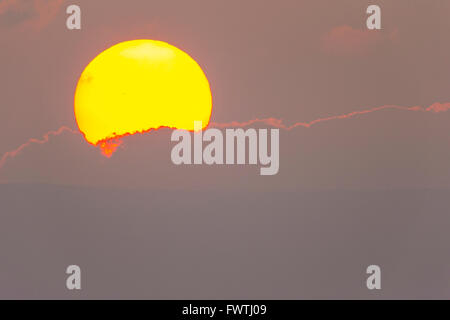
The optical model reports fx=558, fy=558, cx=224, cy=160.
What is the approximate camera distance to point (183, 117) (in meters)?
2.40

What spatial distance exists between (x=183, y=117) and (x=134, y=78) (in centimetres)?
26

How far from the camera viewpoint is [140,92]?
235cm

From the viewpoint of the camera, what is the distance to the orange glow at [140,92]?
236 centimetres

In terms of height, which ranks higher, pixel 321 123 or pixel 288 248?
pixel 321 123

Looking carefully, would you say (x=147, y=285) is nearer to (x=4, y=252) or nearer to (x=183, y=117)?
(x=4, y=252)

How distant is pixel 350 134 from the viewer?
3.40m

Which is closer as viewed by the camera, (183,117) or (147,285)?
(183,117)

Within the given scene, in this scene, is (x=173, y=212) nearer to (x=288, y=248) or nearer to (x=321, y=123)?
(x=288, y=248)

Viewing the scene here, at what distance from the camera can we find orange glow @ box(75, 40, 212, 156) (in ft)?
7.73

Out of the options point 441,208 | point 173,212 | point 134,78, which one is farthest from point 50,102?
point 441,208

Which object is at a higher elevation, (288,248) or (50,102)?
(50,102)

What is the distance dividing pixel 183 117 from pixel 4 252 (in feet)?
5.51
